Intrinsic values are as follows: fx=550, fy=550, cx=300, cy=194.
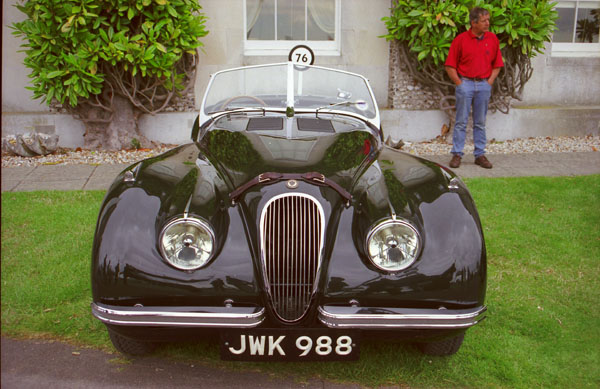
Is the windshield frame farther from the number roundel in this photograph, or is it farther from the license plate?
the license plate

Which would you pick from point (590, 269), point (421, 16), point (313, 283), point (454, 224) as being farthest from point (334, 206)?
point (421, 16)

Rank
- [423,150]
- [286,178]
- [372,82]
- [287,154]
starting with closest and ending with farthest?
[286,178], [287,154], [423,150], [372,82]

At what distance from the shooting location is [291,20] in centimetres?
862

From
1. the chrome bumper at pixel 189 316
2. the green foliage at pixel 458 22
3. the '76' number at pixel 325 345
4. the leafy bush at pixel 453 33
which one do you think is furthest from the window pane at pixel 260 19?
the '76' number at pixel 325 345

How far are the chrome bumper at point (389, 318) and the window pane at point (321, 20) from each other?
6.87 m

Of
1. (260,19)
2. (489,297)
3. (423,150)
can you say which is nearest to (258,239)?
(489,297)

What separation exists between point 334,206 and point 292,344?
692 mm

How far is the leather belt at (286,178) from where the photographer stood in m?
2.77

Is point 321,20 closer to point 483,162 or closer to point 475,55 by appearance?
point 475,55

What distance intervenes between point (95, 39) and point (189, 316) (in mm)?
5746

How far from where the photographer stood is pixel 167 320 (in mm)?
2455

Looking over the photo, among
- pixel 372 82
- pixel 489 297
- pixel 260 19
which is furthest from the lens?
pixel 372 82

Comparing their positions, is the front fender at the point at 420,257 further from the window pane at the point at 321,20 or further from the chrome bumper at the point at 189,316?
the window pane at the point at 321,20

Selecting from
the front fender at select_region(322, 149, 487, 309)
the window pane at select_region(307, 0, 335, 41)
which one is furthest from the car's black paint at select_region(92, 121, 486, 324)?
the window pane at select_region(307, 0, 335, 41)
